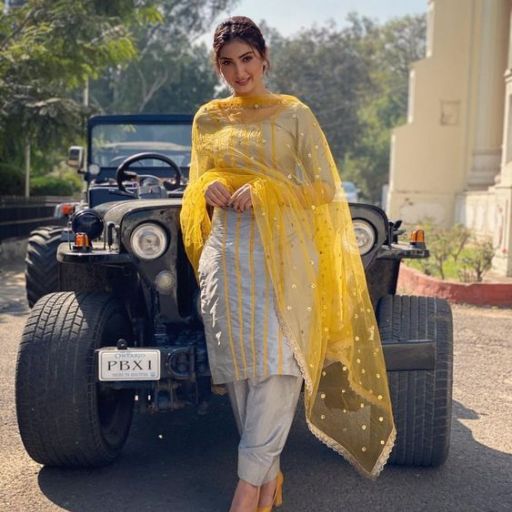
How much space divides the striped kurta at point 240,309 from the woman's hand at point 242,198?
6cm

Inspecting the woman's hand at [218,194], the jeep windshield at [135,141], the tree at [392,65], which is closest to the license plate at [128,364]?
the woman's hand at [218,194]

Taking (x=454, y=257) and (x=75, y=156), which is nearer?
(x=75, y=156)

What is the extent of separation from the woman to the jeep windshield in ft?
13.5

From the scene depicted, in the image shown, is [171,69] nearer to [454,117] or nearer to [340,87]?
[340,87]

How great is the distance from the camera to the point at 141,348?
3445 millimetres

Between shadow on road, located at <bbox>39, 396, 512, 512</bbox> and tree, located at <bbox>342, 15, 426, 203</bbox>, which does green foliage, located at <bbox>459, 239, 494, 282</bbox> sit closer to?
shadow on road, located at <bbox>39, 396, 512, 512</bbox>

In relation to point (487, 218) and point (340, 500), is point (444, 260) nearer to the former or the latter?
point (487, 218)

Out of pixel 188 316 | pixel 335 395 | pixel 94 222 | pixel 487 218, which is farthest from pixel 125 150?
pixel 487 218

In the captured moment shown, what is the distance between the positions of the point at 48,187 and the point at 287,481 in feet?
55.9

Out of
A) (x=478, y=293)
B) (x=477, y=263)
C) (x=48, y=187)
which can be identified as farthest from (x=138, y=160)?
(x=48, y=187)

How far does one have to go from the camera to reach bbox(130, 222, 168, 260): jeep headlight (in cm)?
360

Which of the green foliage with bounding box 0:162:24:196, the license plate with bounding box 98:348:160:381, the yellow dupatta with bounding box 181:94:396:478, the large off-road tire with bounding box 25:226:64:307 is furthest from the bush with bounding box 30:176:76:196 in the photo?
the yellow dupatta with bounding box 181:94:396:478

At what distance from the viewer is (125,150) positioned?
7625 millimetres

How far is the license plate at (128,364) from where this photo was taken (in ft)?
11.1
